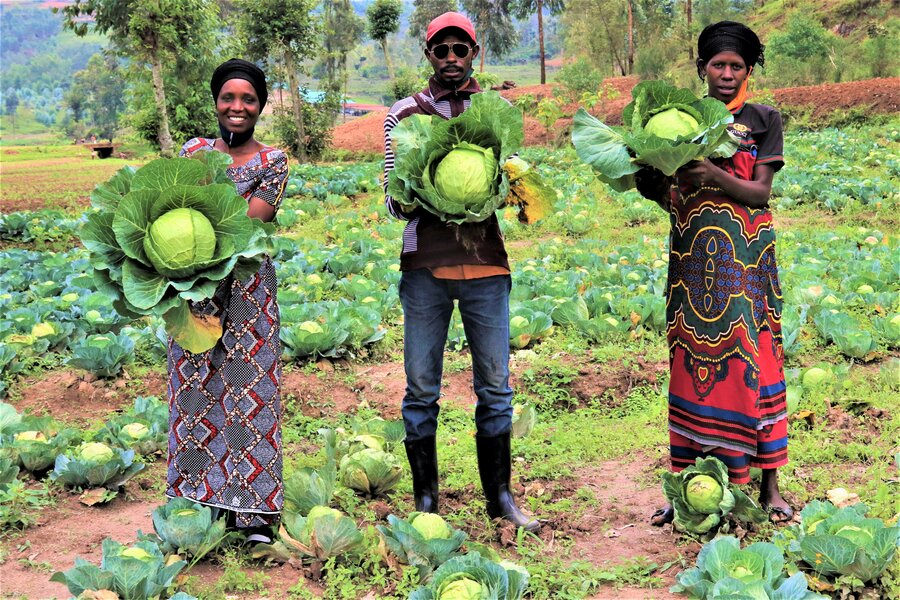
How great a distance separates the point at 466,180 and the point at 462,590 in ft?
4.47

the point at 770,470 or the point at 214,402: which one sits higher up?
the point at 214,402

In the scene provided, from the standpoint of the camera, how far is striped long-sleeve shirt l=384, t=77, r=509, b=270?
2.93 metres

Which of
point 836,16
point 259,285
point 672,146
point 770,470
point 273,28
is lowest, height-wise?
point 770,470

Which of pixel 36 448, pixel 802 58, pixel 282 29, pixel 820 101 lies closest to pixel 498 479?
pixel 36 448

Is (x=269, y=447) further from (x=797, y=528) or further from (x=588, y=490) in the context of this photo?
(x=797, y=528)

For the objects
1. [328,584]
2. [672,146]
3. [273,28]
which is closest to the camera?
[672,146]

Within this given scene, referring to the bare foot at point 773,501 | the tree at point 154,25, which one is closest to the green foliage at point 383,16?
the tree at point 154,25

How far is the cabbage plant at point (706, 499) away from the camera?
9.84 feet

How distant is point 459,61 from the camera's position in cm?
292

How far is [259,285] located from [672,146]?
158 cm

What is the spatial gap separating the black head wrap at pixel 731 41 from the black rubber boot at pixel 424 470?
1852 millimetres

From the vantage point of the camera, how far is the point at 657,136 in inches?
109

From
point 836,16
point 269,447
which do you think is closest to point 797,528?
point 269,447

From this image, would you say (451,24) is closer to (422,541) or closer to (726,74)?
(726,74)
